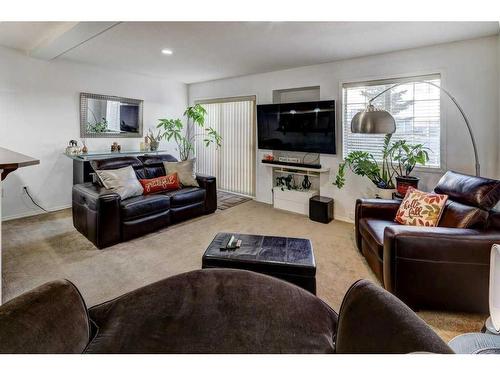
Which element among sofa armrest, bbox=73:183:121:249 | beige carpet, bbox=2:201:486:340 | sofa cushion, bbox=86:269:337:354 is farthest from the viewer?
sofa armrest, bbox=73:183:121:249

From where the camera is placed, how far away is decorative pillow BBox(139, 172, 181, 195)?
3809 mm

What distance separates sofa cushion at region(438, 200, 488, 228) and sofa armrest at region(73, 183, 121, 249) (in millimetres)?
3212

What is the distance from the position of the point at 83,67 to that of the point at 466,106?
18.0ft

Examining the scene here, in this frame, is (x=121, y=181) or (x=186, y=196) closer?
(x=121, y=181)

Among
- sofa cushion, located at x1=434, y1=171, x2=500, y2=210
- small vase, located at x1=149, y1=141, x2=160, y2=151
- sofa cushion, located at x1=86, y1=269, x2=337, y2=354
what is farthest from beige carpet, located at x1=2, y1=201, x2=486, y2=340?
small vase, located at x1=149, y1=141, x2=160, y2=151

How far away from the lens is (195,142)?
650 cm

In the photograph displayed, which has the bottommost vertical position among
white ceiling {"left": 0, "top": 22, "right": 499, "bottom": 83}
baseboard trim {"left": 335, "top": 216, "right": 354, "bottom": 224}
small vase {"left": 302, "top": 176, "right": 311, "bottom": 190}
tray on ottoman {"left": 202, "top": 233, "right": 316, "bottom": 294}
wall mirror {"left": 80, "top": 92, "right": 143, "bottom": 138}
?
baseboard trim {"left": 335, "top": 216, "right": 354, "bottom": 224}

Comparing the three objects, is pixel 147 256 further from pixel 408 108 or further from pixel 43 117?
pixel 408 108

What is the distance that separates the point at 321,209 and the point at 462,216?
2.00m

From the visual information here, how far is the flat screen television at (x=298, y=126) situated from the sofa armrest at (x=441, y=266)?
2408 mm

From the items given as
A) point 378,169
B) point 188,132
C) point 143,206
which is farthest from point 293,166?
point 188,132

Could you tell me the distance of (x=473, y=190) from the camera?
222 cm

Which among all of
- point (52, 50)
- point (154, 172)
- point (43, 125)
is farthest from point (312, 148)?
point (43, 125)

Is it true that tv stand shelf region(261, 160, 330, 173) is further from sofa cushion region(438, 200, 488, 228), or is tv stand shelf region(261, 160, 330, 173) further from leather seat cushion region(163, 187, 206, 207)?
sofa cushion region(438, 200, 488, 228)
